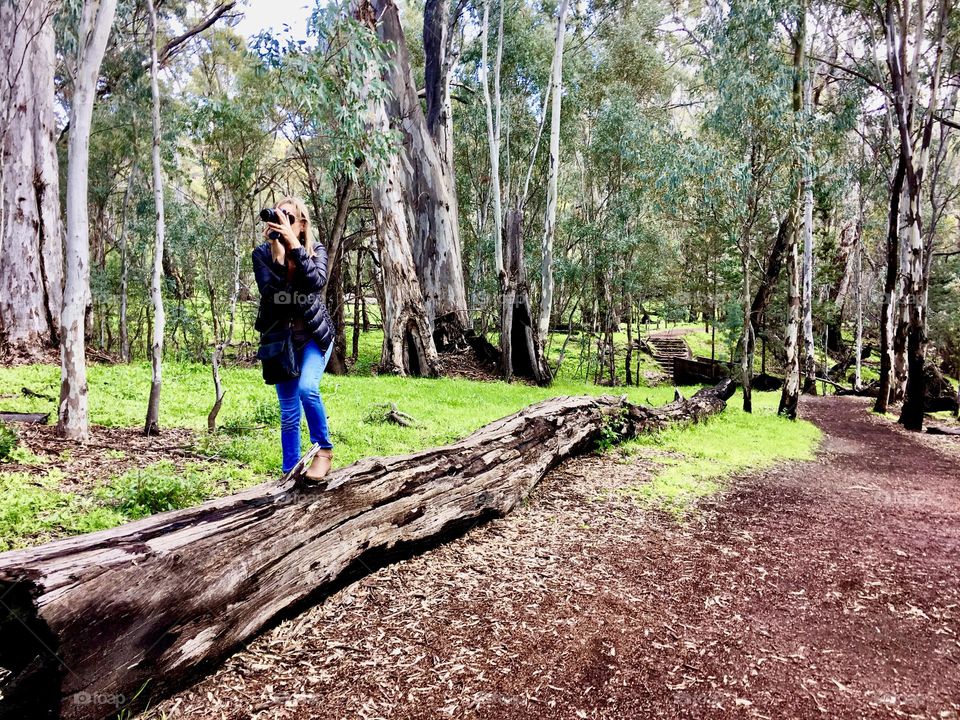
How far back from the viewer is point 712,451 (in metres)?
7.66

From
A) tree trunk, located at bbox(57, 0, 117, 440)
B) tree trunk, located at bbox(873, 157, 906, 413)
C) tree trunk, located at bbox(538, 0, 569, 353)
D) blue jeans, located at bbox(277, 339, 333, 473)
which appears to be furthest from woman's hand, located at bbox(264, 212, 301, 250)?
tree trunk, located at bbox(873, 157, 906, 413)

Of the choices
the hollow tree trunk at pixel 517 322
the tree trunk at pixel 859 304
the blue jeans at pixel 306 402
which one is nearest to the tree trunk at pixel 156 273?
the blue jeans at pixel 306 402

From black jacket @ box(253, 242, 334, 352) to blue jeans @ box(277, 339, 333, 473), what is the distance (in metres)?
0.14

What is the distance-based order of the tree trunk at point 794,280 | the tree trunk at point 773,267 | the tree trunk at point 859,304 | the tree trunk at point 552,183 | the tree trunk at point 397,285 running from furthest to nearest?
the tree trunk at point 859,304 < the tree trunk at point 552,183 < the tree trunk at point 773,267 < the tree trunk at point 397,285 < the tree trunk at point 794,280

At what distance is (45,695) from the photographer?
6.48 feet

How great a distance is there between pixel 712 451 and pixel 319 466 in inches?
237

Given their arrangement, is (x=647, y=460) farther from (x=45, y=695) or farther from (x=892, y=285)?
(x=892, y=285)

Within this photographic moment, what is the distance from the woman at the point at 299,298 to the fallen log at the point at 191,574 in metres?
0.41

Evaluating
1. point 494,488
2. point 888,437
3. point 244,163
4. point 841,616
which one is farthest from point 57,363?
point 888,437

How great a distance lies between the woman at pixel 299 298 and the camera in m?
3.38

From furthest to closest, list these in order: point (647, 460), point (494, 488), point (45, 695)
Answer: point (647, 460)
point (494, 488)
point (45, 695)

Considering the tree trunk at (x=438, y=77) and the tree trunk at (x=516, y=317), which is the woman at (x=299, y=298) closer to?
the tree trunk at (x=516, y=317)

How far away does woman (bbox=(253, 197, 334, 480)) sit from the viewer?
3.38m

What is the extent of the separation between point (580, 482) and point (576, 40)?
818 inches
